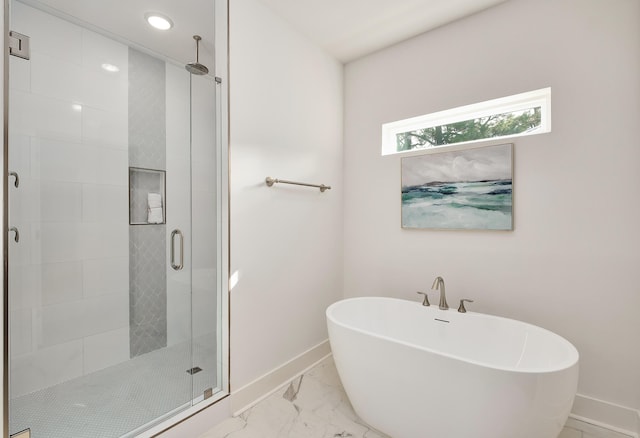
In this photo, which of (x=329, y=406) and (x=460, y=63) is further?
(x=460, y=63)

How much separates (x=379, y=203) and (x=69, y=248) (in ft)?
7.59

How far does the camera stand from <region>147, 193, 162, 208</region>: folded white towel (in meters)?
2.27

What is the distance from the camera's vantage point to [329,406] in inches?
76.7

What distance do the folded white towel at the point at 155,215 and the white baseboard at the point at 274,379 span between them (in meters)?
1.33

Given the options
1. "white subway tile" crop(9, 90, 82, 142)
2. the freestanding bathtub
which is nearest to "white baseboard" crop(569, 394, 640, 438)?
the freestanding bathtub

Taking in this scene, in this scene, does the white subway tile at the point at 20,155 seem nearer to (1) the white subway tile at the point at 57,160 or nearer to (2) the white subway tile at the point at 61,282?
(1) the white subway tile at the point at 57,160

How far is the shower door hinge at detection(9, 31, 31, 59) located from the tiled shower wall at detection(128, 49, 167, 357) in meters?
0.97

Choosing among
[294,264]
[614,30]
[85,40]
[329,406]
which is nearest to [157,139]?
[85,40]

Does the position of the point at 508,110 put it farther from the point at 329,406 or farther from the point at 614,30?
the point at 329,406

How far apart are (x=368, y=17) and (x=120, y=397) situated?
2.99 meters

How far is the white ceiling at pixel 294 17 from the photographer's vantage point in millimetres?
1902

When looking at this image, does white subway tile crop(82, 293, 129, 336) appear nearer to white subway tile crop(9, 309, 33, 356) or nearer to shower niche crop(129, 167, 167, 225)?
white subway tile crop(9, 309, 33, 356)

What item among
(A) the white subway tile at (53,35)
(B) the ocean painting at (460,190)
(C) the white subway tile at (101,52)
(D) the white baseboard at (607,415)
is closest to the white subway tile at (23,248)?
(A) the white subway tile at (53,35)

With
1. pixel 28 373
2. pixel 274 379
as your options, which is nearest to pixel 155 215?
pixel 28 373
